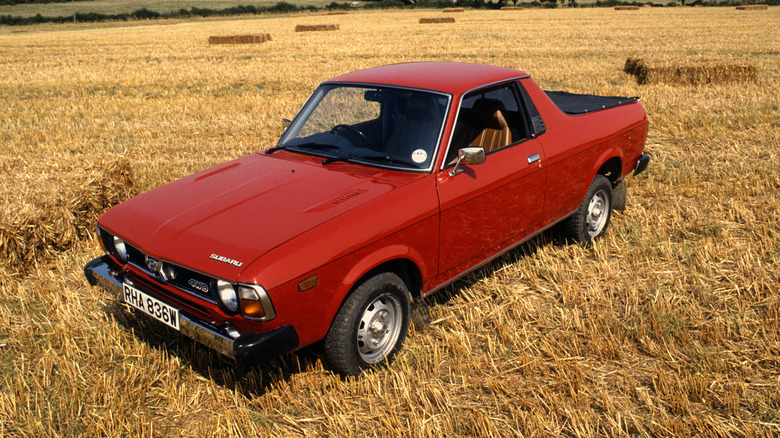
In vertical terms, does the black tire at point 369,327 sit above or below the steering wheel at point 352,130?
below

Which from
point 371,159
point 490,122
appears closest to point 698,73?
point 490,122

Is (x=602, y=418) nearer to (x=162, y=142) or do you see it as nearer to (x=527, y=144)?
(x=527, y=144)

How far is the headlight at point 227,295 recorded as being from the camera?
2.88 metres

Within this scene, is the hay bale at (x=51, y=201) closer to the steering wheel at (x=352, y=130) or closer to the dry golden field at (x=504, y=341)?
the dry golden field at (x=504, y=341)

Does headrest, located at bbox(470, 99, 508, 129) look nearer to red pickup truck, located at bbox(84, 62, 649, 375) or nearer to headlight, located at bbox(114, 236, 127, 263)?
red pickup truck, located at bbox(84, 62, 649, 375)

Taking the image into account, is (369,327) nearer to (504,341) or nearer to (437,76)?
(504,341)

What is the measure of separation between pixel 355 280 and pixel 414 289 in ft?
2.20

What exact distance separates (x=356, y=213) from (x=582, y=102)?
123 inches

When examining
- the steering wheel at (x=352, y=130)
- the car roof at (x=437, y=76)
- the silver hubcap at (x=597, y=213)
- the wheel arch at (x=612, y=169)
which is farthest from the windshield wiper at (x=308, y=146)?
the wheel arch at (x=612, y=169)

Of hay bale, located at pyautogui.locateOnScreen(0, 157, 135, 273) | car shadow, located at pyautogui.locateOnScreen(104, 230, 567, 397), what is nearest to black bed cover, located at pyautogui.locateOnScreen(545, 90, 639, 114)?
car shadow, located at pyautogui.locateOnScreen(104, 230, 567, 397)

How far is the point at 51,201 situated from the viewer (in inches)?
199

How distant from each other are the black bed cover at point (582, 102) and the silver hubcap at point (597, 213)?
723mm

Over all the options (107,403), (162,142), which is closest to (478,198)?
(107,403)

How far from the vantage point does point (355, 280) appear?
3.10m
